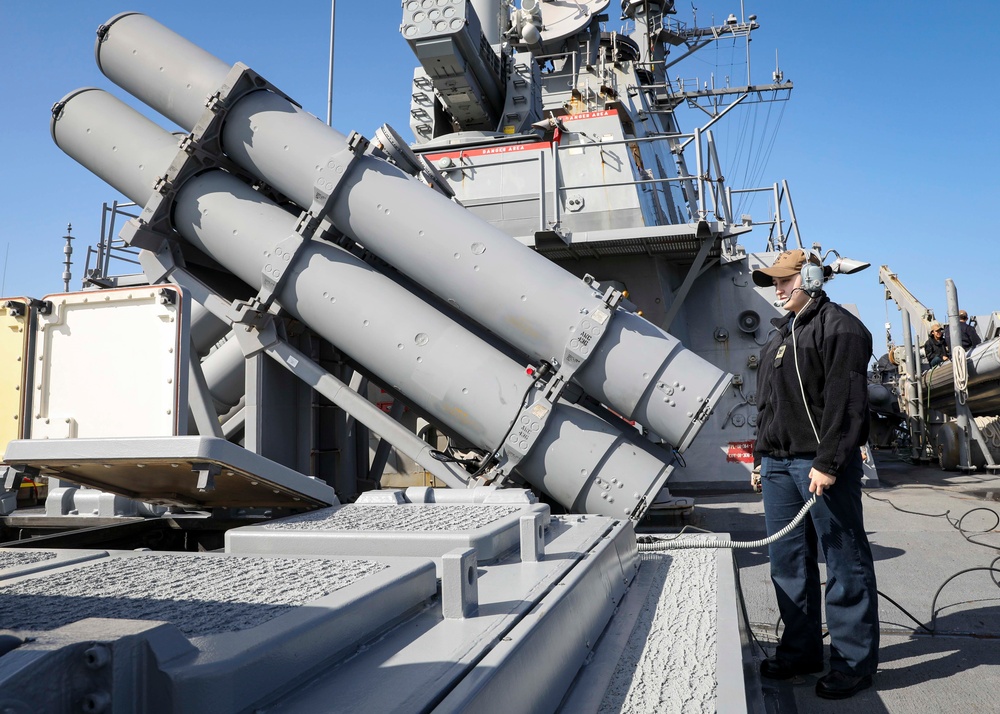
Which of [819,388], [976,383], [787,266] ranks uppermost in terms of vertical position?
[787,266]

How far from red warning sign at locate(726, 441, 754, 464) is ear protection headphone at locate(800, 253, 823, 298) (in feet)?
17.3

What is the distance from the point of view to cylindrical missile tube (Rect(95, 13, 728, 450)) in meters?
4.38

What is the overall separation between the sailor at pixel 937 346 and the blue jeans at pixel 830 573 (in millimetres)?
10643

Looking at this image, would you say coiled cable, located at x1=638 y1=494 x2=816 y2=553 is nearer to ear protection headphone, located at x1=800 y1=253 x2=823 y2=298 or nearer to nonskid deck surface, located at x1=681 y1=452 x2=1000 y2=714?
nonskid deck surface, located at x1=681 y1=452 x2=1000 y2=714

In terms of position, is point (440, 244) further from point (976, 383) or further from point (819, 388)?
point (976, 383)

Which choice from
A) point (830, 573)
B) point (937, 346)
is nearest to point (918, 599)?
point (830, 573)

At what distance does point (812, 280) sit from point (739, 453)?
17.6 feet

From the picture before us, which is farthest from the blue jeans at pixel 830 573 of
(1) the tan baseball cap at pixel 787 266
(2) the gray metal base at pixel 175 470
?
(2) the gray metal base at pixel 175 470

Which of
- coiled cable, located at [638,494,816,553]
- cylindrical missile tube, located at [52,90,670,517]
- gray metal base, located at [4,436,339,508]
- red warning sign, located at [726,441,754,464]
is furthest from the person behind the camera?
red warning sign, located at [726,441,754,464]

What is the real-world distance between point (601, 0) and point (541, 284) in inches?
339

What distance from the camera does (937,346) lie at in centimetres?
1208

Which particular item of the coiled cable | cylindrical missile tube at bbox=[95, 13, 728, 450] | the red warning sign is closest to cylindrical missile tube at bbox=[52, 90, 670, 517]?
cylindrical missile tube at bbox=[95, 13, 728, 450]

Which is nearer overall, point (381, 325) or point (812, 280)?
point (812, 280)

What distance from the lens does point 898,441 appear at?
1688cm
